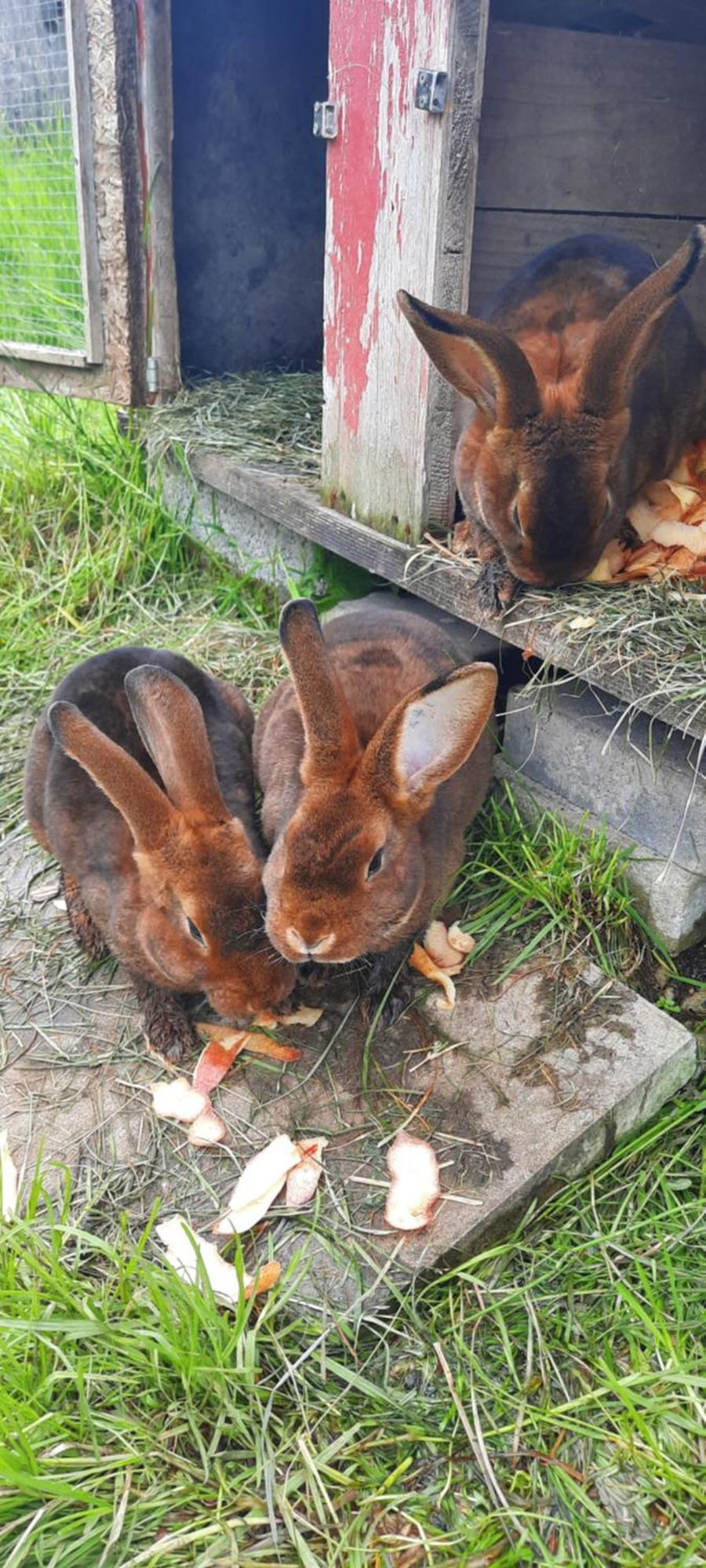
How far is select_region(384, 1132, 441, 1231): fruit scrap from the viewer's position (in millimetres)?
2258

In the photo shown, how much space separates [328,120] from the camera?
3.38 metres

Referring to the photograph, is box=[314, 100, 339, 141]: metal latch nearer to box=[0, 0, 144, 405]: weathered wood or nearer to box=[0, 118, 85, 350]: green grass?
box=[0, 0, 144, 405]: weathered wood

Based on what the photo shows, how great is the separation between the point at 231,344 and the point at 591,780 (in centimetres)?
299

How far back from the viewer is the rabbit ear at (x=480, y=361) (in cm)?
262

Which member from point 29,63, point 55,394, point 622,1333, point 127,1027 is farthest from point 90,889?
point 29,63

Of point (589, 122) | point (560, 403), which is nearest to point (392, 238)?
point (560, 403)

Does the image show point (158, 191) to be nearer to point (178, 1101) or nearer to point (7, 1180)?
point (178, 1101)

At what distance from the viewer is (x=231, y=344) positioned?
5.12m

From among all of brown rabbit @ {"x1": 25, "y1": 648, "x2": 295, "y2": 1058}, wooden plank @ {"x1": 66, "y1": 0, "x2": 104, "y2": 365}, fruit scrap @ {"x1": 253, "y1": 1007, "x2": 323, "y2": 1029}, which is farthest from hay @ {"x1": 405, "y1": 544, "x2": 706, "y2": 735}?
wooden plank @ {"x1": 66, "y1": 0, "x2": 104, "y2": 365}

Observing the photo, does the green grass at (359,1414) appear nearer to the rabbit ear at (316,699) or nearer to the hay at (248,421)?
the rabbit ear at (316,699)

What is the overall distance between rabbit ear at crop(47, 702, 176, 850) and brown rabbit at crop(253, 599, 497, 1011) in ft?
0.82

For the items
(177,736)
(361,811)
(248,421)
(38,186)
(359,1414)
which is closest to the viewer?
(359,1414)

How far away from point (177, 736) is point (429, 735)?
20.0 inches

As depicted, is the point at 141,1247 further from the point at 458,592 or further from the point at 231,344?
the point at 231,344
